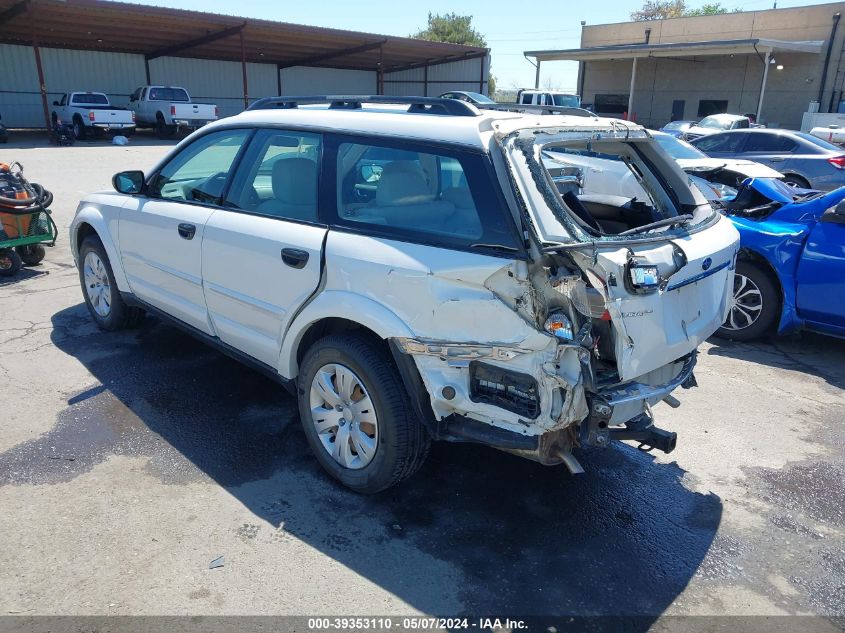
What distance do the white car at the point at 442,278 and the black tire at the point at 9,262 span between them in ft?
13.9

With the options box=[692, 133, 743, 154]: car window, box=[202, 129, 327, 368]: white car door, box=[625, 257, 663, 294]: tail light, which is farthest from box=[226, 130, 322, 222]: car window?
box=[692, 133, 743, 154]: car window

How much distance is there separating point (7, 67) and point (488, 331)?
3422 cm

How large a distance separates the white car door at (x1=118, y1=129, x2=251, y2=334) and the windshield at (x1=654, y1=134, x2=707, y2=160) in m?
8.75

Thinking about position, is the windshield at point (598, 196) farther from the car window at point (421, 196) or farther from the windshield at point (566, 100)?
the windshield at point (566, 100)

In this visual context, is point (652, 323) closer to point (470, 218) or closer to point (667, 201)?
point (470, 218)

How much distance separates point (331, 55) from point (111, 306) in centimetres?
3320

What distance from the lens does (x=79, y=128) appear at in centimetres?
2598

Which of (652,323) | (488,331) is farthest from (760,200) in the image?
(488,331)

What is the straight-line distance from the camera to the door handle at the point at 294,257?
3.37 meters

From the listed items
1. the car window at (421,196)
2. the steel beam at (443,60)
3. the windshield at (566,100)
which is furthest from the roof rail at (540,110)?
the steel beam at (443,60)

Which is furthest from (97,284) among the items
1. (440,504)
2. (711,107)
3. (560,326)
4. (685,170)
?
(711,107)

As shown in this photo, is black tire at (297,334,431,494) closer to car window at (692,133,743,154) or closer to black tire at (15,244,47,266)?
black tire at (15,244,47,266)

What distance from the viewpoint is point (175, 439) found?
397 cm

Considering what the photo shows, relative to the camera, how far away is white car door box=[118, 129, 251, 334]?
4176 millimetres
